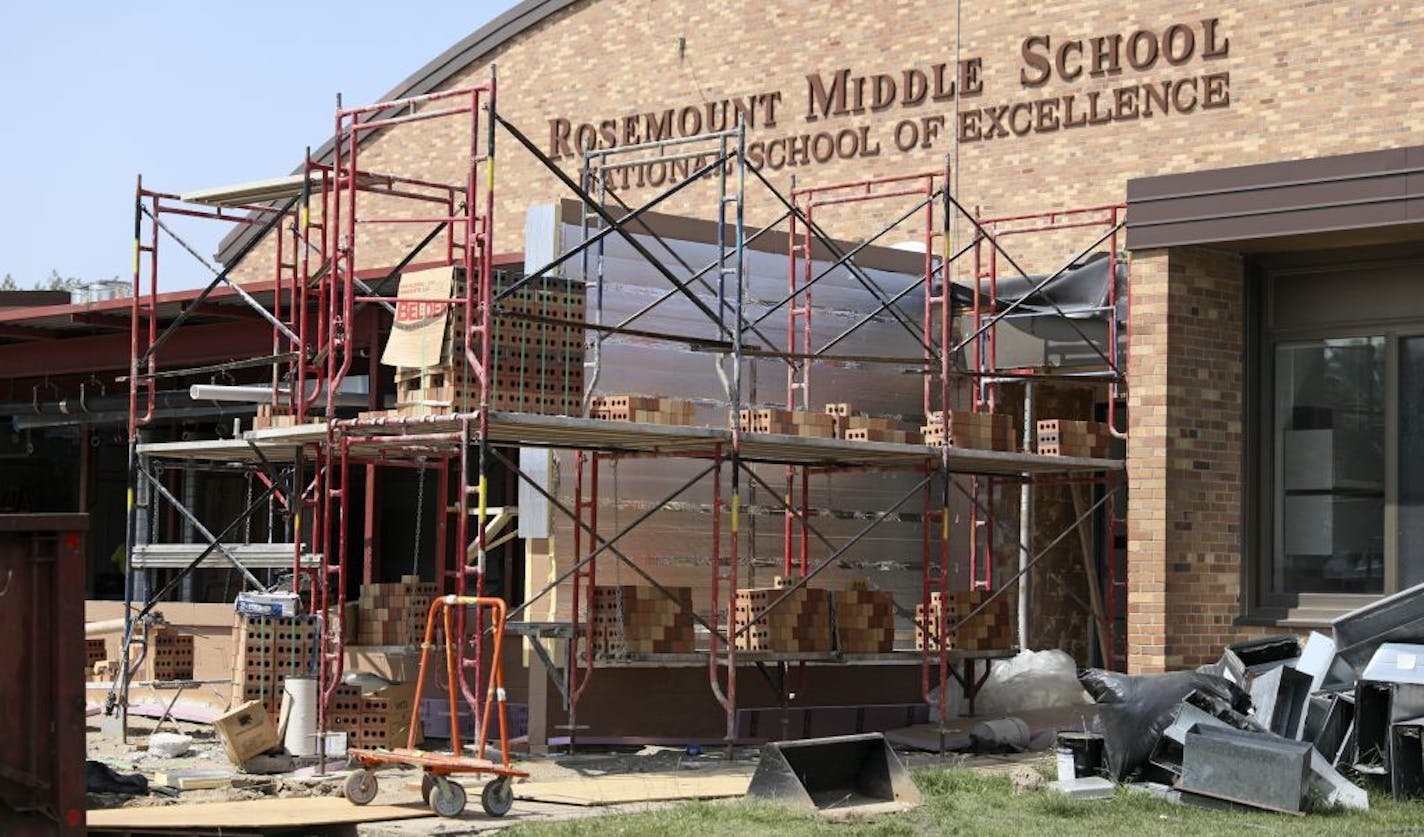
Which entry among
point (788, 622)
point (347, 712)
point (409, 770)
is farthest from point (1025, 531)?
point (409, 770)

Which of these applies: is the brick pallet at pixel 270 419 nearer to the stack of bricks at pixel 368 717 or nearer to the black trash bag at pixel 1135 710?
the stack of bricks at pixel 368 717

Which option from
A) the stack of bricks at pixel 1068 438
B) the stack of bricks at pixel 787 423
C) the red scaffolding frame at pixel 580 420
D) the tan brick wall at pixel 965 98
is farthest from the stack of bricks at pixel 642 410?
the tan brick wall at pixel 965 98

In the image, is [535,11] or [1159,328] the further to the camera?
[535,11]

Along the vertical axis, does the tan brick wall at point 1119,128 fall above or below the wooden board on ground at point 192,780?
above

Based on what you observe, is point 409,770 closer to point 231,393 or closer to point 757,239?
point 231,393

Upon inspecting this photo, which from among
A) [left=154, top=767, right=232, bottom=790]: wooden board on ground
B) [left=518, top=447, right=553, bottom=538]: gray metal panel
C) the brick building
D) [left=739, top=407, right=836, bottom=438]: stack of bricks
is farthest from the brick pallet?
the brick building

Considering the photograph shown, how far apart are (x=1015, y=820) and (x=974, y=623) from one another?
22.1 ft

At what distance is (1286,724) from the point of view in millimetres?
14000

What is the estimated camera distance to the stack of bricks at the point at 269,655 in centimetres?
1680

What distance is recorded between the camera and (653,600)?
54.5 feet

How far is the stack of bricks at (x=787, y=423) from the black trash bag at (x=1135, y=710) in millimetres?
3395

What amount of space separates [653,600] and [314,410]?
761 centimetres

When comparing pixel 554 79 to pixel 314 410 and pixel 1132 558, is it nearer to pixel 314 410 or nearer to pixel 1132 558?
pixel 314 410

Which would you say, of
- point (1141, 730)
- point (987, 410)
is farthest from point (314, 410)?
point (1141, 730)
